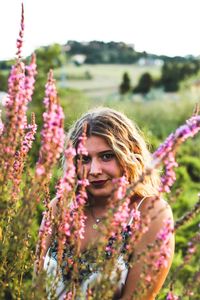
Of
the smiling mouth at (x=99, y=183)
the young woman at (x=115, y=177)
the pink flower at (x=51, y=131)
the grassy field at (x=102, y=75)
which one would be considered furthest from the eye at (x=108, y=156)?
Answer: the grassy field at (x=102, y=75)

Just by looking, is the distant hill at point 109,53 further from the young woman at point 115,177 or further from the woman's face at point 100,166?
the woman's face at point 100,166

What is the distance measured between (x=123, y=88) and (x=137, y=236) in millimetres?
26569

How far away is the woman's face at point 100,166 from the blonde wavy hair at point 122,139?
0.10 feet

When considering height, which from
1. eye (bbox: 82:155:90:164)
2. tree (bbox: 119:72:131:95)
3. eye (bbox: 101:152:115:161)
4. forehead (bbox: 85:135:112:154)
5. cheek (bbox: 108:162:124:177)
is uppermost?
forehead (bbox: 85:135:112:154)

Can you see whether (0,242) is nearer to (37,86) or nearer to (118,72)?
(37,86)

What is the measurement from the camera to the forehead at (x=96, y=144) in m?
3.09

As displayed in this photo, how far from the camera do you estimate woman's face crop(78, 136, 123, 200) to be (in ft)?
9.95

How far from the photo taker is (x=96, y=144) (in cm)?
312

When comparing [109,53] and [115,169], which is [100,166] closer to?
[115,169]

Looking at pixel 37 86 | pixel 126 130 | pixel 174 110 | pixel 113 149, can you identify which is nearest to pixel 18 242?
pixel 113 149

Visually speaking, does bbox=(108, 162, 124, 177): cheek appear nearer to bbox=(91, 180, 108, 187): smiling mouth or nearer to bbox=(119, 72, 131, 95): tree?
bbox=(91, 180, 108, 187): smiling mouth

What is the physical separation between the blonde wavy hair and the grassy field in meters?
21.2

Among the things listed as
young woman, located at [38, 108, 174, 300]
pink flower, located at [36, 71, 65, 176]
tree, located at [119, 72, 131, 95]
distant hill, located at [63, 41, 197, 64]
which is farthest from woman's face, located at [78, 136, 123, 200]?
tree, located at [119, 72, 131, 95]

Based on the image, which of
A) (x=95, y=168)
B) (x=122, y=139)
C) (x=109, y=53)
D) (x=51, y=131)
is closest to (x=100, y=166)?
(x=95, y=168)
